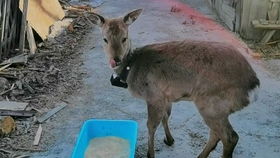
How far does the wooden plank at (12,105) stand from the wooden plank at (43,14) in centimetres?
217

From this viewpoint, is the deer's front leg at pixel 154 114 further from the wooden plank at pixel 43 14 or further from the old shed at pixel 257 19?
the old shed at pixel 257 19

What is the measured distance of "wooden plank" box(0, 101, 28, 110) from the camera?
18.8ft

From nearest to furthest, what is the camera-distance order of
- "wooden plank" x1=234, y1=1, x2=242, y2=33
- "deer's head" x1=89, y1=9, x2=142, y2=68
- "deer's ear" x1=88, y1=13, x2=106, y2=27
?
1. "deer's head" x1=89, y1=9, x2=142, y2=68
2. "deer's ear" x1=88, y1=13, x2=106, y2=27
3. "wooden plank" x1=234, y1=1, x2=242, y2=33

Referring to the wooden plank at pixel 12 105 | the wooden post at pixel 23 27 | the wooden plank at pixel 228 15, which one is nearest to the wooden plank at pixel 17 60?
the wooden post at pixel 23 27

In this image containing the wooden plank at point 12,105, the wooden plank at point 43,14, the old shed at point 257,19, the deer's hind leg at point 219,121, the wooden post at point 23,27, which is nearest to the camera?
the deer's hind leg at point 219,121

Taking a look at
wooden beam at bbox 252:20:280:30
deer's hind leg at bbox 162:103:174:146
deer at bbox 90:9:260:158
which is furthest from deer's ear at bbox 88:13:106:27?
wooden beam at bbox 252:20:280:30

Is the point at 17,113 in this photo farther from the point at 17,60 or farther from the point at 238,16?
the point at 238,16

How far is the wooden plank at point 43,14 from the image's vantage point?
26.1 ft

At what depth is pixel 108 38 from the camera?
185 inches

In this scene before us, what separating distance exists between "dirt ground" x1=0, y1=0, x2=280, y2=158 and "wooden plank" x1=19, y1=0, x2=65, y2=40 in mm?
468

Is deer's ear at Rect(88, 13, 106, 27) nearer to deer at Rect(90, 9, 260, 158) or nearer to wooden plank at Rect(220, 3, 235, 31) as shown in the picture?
deer at Rect(90, 9, 260, 158)

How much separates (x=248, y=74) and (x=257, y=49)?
12.6 feet

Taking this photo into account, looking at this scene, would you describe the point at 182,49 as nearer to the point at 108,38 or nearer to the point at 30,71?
the point at 108,38

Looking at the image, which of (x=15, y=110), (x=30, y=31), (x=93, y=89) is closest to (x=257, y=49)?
(x=93, y=89)
